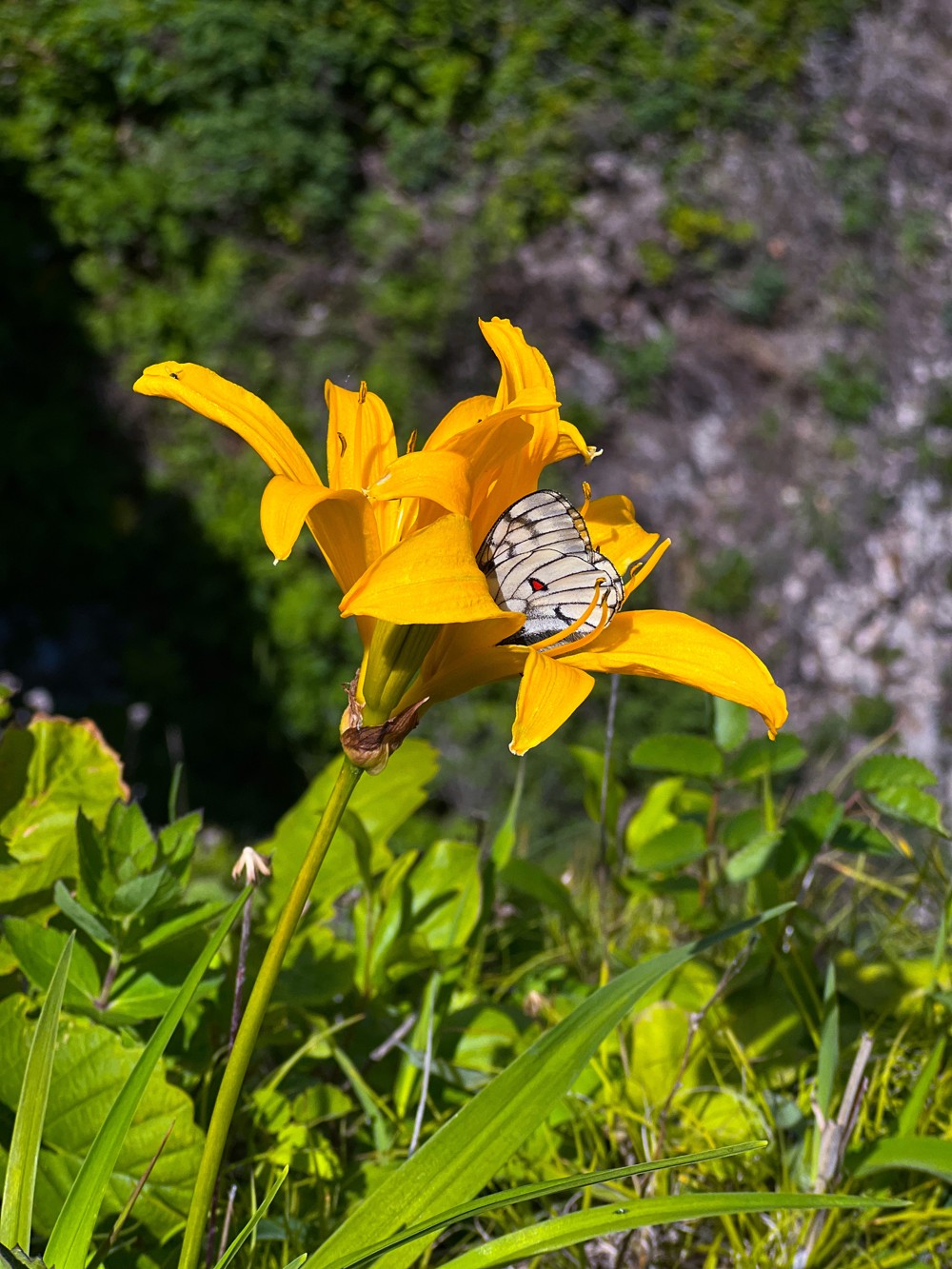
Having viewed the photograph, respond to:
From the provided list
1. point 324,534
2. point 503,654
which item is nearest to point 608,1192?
point 503,654

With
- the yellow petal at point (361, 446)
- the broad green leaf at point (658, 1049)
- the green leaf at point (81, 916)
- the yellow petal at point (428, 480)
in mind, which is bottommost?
the broad green leaf at point (658, 1049)

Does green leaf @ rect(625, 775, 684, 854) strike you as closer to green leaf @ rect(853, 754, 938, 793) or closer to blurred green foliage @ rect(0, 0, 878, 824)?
green leaf @ rect(853, 754, 938, 793)

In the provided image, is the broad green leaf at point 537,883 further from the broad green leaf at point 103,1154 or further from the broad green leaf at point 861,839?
the broad green leaf at point 103,1154

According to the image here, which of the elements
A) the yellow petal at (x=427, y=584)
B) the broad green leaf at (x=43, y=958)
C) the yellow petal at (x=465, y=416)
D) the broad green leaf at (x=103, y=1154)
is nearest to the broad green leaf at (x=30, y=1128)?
the broad green leaf at (x=103, y=1154)

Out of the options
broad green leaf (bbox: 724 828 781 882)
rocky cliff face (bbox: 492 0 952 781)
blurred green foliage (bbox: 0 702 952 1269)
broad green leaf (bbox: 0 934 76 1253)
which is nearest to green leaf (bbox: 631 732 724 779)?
blurred green foliage (bbox: 0 702 952 1269)

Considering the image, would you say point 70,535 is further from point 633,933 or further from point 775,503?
point 633,933

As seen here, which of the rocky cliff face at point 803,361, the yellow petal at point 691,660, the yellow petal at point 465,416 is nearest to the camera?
the yellow petal at point 691,660
